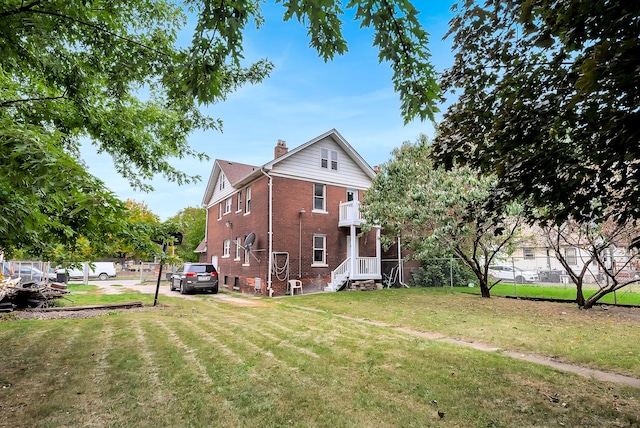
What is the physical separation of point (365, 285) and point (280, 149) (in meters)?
8.52

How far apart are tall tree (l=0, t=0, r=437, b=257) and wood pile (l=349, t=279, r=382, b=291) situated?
36.3ft

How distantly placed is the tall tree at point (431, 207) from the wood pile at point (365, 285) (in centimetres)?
293

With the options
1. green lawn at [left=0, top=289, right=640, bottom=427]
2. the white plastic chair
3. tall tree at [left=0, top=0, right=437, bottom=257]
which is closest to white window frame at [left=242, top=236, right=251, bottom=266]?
the white plastic chair

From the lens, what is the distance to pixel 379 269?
19.0 metres

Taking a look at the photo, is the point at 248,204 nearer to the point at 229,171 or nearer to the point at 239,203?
the point at 239,203

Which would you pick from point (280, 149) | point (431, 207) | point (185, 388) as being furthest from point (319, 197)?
point (185, 388)

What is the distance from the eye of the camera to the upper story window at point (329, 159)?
18688mm

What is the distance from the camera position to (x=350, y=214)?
18188 mm

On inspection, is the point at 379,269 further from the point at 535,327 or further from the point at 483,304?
the point at 535,327

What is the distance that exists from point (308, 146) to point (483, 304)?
10.7 meters

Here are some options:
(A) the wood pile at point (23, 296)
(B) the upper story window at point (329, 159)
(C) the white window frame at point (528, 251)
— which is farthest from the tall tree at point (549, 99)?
(B) the upper story window at point (329, 159)

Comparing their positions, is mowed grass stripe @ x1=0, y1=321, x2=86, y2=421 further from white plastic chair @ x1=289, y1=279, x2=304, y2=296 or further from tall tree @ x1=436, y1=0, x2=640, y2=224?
white plastic chair @ x1=289, y1=279, x2=304, y2=296

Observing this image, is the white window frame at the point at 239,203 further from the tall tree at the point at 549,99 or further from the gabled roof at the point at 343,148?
the tall tree at the point at 549,99

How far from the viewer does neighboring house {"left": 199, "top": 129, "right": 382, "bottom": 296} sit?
16.7 m
